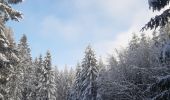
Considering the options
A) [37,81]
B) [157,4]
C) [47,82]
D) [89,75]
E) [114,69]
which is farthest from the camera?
[37,81]

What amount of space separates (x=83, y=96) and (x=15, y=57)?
33.4 m

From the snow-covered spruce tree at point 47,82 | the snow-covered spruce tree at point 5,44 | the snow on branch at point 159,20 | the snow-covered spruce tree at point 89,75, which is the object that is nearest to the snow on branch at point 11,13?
the snow-covered spruce tree at point 5,44

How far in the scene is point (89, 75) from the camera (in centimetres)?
4756

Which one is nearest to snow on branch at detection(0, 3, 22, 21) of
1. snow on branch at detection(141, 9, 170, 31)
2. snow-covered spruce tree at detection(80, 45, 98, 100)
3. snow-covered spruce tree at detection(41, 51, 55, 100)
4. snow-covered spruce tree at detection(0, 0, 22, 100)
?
snow-covered spruce tree at detection(0, 0, 22, 100)

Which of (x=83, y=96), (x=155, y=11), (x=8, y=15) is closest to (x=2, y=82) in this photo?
(x=8, y=15)

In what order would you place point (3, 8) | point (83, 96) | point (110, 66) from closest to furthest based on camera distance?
point (3, 8)
point (110, 66)
point (83, 96)

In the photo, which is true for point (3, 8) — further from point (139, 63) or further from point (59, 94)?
point (59, 94)

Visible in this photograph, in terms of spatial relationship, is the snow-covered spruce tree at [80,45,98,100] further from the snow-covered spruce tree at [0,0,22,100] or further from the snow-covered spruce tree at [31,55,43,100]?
the snow-covered spruce tree at [0,0,22,100]

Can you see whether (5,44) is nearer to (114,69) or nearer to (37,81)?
(114,69)

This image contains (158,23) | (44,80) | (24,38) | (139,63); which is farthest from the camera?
(24,38)

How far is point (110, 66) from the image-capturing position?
33.2 m

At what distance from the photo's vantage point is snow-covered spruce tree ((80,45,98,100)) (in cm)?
4719

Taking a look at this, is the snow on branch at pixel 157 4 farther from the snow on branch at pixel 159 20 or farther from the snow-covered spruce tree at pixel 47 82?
the snow-covered spruce tree at pixel 47 82

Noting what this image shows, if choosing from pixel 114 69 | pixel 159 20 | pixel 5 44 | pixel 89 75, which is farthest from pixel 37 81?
pixel 159 20
